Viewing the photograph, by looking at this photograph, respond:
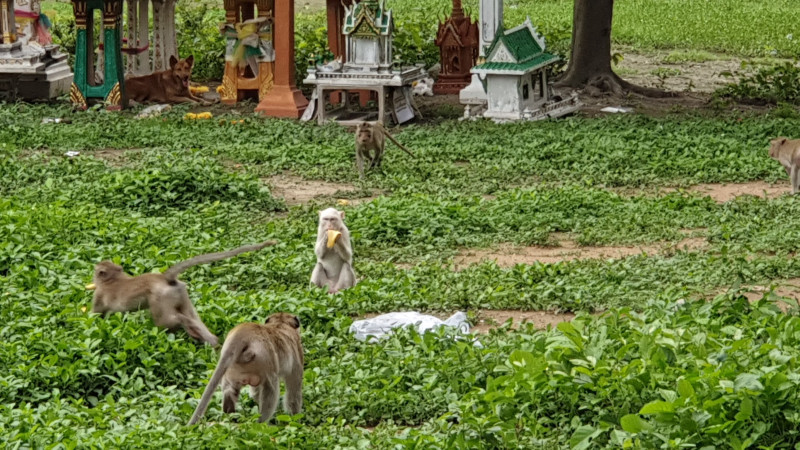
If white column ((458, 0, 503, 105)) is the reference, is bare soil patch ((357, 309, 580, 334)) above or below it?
below

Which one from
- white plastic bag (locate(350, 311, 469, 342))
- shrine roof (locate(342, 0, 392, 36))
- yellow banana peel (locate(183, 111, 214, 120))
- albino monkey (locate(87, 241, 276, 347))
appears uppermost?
shrine roof (locate(342, 0, 392, 36))

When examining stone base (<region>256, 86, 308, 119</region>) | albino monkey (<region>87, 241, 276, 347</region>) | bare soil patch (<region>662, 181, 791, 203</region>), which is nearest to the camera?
albino monkey (<region>87, 241, 276, 347</region>)

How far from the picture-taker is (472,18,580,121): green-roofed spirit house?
18.2 m

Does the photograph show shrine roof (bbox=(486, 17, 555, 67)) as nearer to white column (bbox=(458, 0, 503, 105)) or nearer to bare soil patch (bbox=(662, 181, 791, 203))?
white column (bbox=(458, 0, 503, 105))

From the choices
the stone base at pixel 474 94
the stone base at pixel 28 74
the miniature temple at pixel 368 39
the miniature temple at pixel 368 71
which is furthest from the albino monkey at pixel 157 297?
the stone base at pixel 28 74

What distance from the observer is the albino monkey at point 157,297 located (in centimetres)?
813

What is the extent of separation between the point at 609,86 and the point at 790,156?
25.0 feet

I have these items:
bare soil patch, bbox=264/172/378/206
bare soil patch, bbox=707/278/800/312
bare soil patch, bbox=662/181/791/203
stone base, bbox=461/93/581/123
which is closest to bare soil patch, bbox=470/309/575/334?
bare soil patch, bbox=707/278/800/312

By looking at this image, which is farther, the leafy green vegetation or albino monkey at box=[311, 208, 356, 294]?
the leafy green vegetation

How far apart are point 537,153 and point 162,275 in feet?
27.6

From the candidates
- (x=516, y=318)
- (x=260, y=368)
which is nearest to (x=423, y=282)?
(x=516, y=318)

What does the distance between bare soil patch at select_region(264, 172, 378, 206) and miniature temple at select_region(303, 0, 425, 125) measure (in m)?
3.64

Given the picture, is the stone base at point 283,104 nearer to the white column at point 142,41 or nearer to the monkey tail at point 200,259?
the white column at point 142,41

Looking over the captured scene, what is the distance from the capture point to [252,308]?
8828mm
